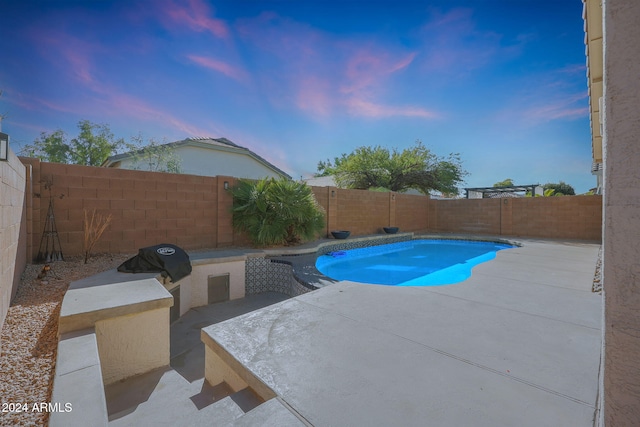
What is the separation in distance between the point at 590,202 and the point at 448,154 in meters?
8.56

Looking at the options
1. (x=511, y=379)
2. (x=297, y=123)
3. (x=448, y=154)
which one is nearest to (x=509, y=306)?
(x=511, y=379)

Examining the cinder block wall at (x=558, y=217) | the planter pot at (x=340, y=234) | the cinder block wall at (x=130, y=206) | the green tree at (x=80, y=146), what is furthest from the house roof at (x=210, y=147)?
the cinder block wall at (x=558, y=217)

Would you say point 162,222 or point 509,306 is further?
point 162,222

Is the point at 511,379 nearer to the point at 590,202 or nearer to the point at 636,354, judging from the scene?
the point at 636,354

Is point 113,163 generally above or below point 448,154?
below

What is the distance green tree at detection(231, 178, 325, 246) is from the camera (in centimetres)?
709

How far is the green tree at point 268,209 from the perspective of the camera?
7090 millimetres

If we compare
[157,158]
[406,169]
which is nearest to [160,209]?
[157,158]

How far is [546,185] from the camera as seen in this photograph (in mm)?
31984

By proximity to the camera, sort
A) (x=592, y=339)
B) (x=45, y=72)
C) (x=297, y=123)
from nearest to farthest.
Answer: (x=592, y=339), (x=45, y=72), (x=297, y=123)

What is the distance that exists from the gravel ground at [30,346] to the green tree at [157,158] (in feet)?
31.5

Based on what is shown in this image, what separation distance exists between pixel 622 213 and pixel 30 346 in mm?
3573

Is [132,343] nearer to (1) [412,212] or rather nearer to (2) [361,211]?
(2) [361,211]

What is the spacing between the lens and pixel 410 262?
884cm
